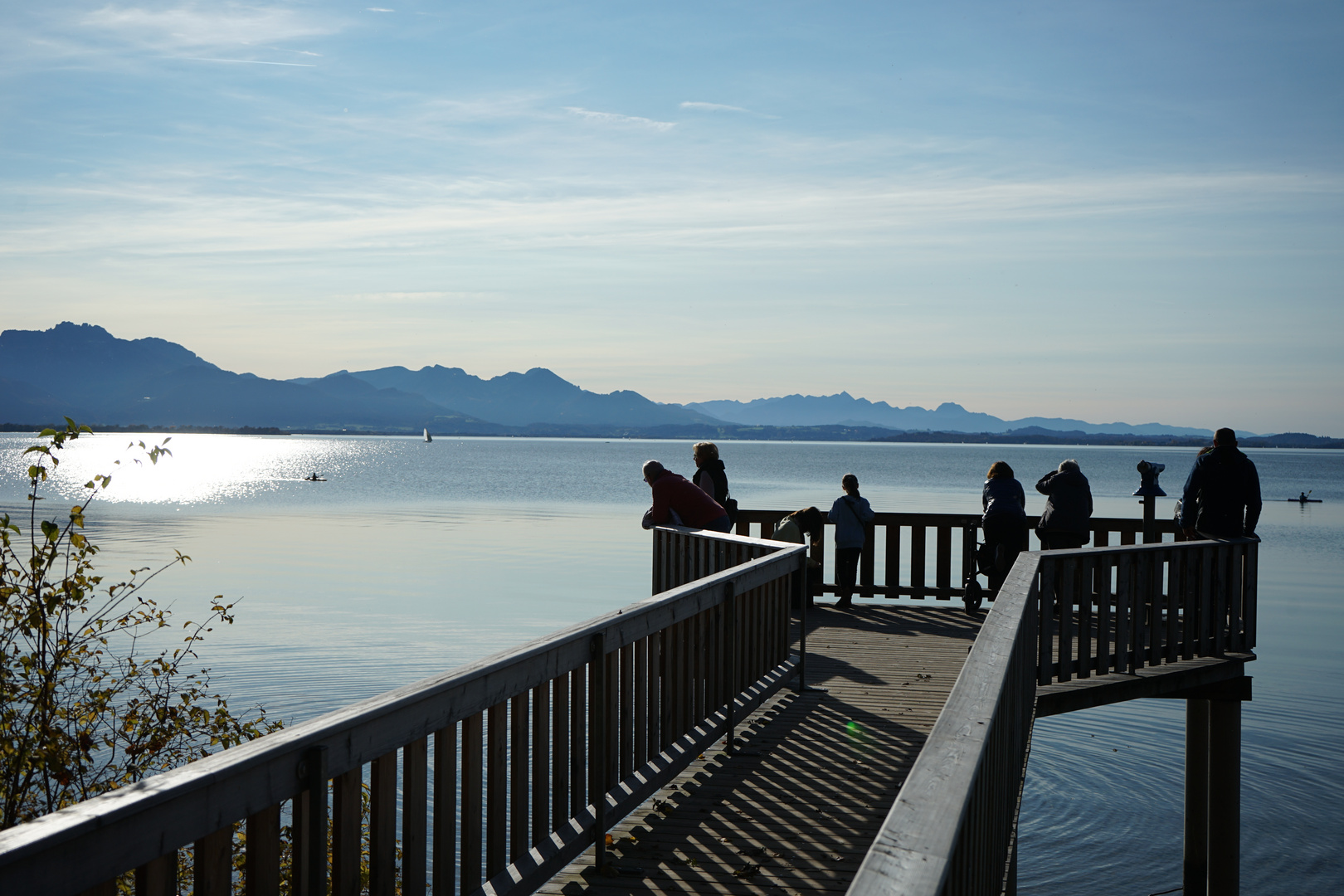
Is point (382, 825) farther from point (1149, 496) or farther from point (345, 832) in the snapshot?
point (1149, 496)

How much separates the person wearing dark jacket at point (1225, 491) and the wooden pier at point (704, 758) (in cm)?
27

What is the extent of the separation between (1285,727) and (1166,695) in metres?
12.3

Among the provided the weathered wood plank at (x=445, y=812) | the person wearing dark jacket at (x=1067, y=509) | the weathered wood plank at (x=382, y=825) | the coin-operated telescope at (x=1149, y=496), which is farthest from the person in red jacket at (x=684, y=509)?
the weathered wood plank at (x=382, y=825)

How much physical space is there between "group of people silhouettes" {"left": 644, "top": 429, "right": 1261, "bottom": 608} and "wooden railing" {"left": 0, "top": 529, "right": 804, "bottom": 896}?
9.28 ft

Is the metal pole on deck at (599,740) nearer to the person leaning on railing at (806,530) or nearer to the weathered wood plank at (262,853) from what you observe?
the weathered wood plank at (262,853)

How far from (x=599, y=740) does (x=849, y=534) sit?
878 cm

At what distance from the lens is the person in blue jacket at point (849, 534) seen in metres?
13.2

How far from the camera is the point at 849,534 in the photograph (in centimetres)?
1329

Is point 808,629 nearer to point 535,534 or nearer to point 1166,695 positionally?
point 1166,695

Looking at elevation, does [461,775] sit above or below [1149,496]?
below

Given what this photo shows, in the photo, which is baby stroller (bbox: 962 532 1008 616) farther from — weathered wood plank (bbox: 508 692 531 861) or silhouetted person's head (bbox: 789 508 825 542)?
weathered wood plank (bbox: 508 692 531 861)

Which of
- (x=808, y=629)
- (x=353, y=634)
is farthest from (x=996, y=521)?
(x=353, y=634)

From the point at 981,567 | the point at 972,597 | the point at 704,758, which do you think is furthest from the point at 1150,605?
the point at 704,758

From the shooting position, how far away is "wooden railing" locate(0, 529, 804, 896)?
87.6 inches
